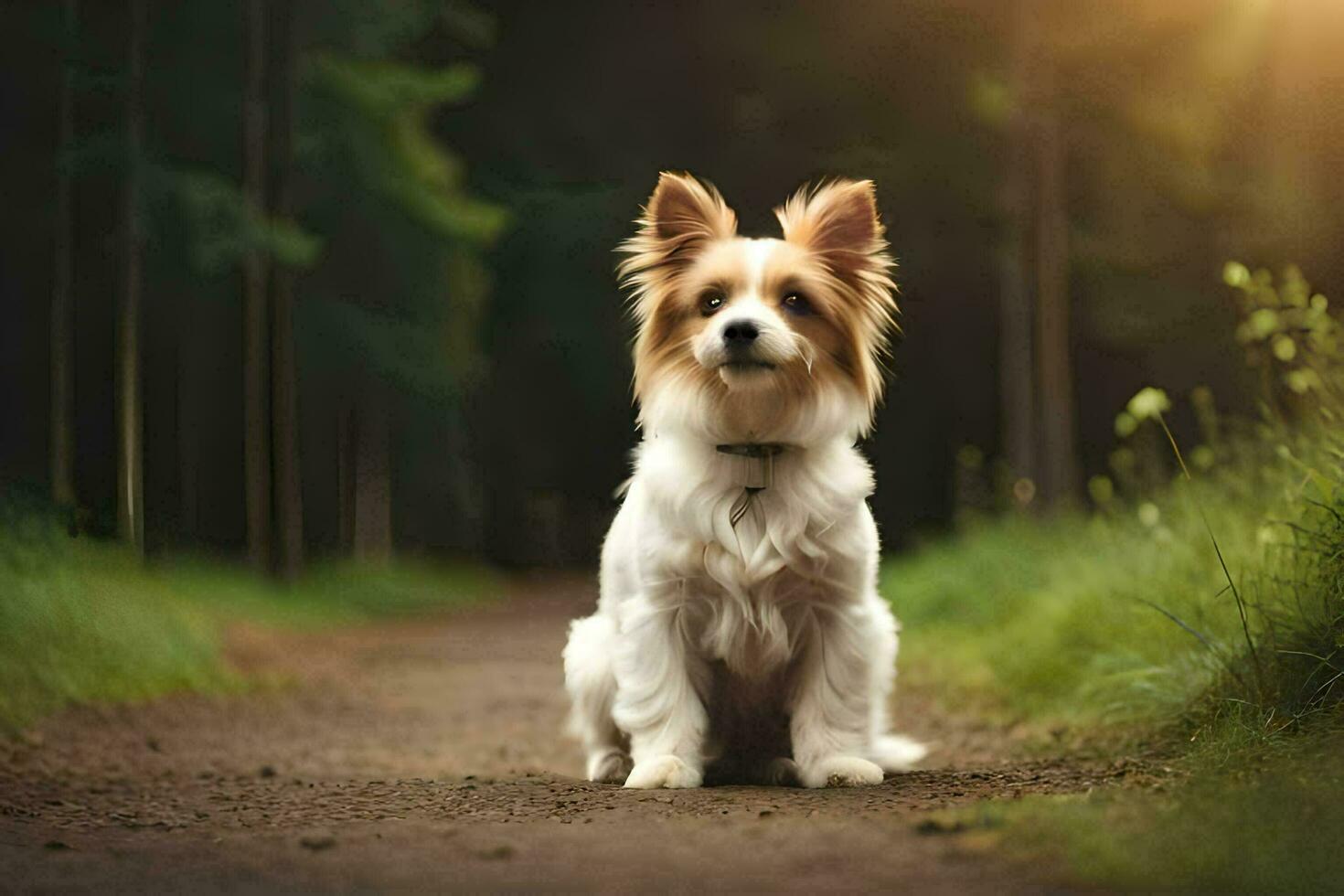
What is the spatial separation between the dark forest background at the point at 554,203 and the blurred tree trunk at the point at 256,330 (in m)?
0.04

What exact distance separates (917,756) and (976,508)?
9.63 meters

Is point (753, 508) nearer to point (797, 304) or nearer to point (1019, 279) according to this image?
point (797, 304)

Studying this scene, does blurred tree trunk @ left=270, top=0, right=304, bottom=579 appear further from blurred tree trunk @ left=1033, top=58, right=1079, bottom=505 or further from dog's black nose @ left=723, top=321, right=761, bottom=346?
dog's black nose @ left=723, top=321, right=761, bottom=346

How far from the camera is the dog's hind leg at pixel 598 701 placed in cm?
548

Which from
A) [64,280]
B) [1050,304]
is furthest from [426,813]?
[64,280]

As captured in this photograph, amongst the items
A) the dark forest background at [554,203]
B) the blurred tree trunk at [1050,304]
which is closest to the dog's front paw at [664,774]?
the dark forest background at [554,203]

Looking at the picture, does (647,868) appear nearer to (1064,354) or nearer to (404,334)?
(1064,354)

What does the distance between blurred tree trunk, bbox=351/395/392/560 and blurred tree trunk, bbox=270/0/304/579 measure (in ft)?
29.2

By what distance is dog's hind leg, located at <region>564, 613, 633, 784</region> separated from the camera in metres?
5.48

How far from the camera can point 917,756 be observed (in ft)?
18.2

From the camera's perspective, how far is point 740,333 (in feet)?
15.5

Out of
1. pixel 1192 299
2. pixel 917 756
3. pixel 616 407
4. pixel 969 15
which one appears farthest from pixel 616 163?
pixel 917 756

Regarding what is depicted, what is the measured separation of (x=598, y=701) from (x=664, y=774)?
0.69 metres

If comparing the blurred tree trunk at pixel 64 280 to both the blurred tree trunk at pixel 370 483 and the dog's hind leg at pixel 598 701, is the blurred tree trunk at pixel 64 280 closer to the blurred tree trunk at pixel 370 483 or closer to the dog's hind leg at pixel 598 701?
the dog's hind leg at pixel 598 701
